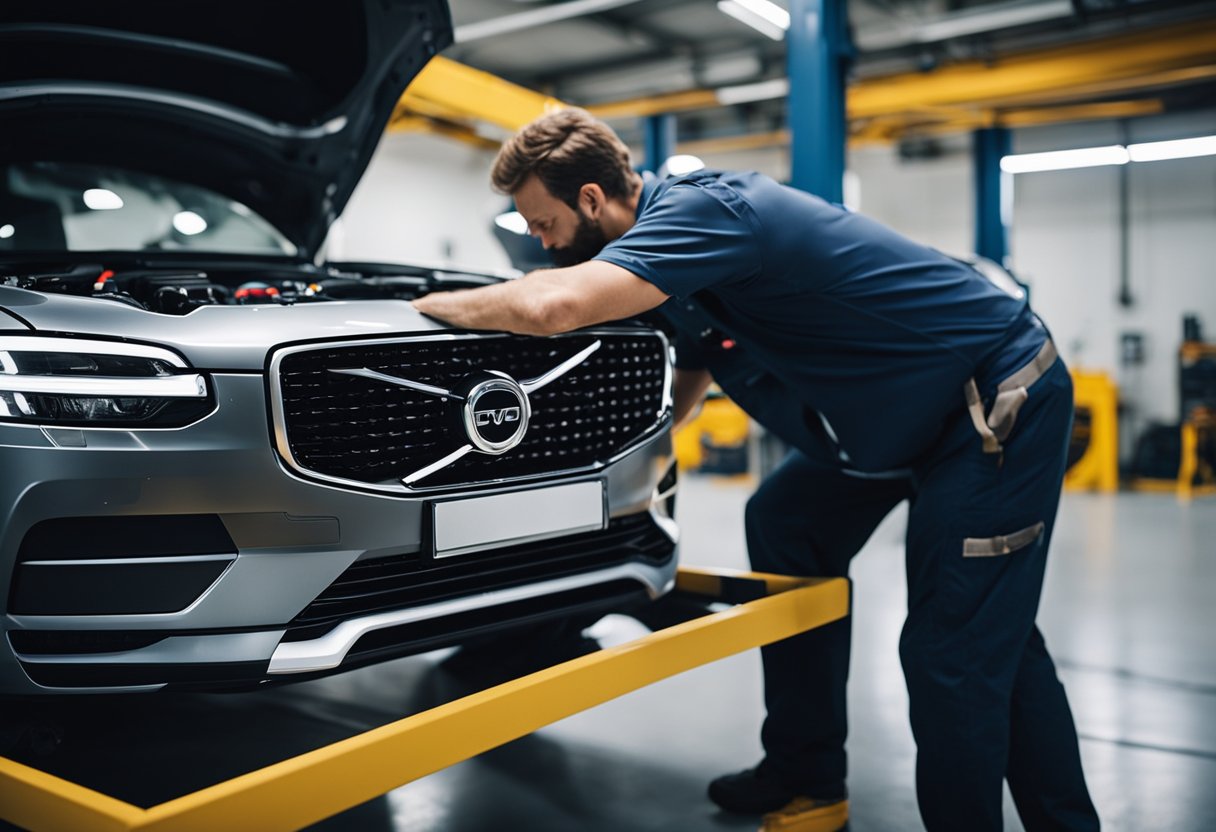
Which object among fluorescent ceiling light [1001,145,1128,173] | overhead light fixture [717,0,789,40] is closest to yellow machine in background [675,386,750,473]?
overhead light fixture [717,0,789,40]

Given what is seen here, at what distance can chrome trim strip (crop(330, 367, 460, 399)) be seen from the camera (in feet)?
5.36

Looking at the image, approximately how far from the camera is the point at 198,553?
149 cm

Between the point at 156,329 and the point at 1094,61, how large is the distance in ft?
27.6

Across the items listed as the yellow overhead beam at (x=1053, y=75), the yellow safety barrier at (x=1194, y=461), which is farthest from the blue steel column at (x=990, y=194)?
the yellow safety barrier at (x=1194, y=461)

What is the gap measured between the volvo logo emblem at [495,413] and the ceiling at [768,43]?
22.3ft

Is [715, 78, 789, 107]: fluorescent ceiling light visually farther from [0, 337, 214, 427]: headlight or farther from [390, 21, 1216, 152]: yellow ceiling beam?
[0, 337, 214, 427]: headlight

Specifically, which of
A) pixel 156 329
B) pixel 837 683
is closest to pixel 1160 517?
pixel 837 683

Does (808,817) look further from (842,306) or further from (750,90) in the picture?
(750,90)

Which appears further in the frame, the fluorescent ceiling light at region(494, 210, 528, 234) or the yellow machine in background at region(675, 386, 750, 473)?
the yellow machine in background at region(675, 386, 750, 473)

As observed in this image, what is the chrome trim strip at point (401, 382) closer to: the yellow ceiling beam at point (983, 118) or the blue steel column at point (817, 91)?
the blue steel column at point (817, 91)

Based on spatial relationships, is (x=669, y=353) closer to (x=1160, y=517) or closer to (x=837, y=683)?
(x=837, y=683)

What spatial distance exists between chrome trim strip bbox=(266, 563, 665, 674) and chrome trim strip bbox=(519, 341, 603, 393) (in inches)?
14.5

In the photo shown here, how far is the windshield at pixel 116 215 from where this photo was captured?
2.54 m

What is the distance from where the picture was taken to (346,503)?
158 centimetres
